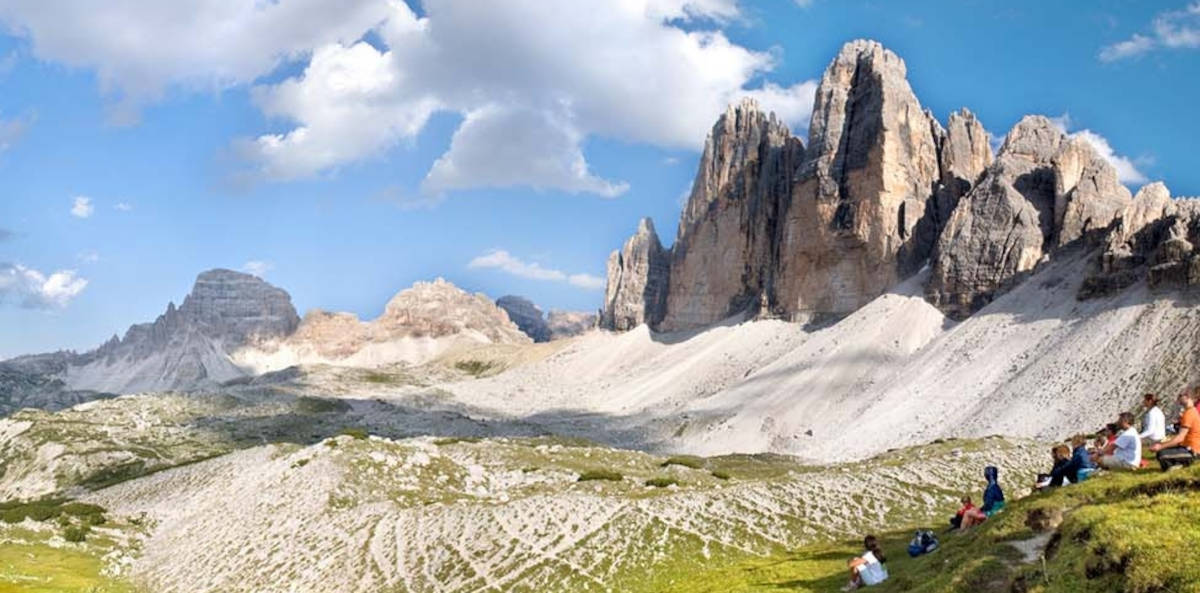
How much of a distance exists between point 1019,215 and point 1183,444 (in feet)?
436

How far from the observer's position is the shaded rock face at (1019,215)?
462 feet

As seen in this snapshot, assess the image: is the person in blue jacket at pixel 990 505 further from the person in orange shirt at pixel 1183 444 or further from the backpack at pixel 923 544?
the person in orange shirt at pixel 1183 444

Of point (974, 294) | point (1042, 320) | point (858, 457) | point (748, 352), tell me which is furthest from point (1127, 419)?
point (748, 352)

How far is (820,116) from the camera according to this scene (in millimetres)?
188750

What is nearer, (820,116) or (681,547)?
(681,547)

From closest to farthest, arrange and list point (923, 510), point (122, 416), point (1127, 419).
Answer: point (1127, 419), point (923, 510), point (122, 416)

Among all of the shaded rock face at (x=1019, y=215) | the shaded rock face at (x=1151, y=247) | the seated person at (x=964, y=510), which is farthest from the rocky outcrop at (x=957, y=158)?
the seated person at (x=964, y=510)

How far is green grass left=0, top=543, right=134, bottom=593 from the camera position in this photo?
141ft

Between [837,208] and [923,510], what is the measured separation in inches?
5354

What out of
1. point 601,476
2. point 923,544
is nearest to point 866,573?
point 923,544

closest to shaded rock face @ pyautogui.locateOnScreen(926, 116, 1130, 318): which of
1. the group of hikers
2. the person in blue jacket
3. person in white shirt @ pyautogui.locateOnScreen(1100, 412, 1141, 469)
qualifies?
the person in blue jacket

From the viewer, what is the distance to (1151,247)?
113562mm

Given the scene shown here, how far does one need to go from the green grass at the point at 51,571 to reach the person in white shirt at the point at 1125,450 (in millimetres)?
45280

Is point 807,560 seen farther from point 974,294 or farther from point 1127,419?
point 974,294
